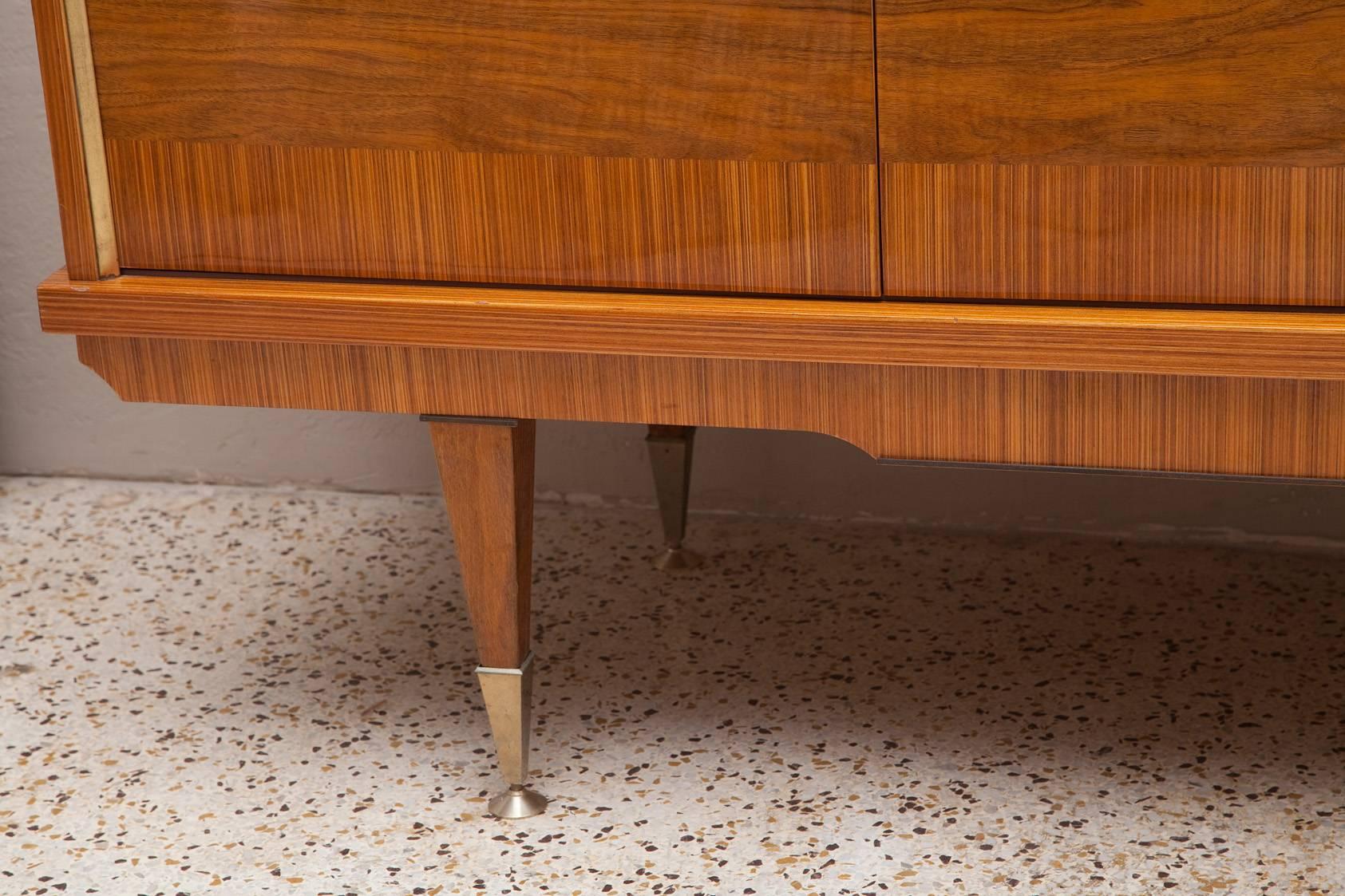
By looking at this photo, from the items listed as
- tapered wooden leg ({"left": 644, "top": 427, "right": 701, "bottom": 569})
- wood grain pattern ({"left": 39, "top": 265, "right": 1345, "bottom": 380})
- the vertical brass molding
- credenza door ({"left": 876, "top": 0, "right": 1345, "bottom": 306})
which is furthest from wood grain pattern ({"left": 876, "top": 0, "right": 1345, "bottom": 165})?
tapered wooden leg ({"left": 644, "top": 427, "right": 701, "bottom": 569})

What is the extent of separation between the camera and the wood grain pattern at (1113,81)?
894 millimetres

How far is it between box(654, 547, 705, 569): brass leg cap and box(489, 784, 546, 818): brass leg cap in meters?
0.58

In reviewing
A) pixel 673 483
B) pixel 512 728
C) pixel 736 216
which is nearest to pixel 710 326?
pixel 736 216

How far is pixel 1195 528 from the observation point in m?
1.91

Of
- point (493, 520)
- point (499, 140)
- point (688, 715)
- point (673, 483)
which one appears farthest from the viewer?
point (673, 483)

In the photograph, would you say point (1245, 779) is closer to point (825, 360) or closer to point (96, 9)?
point (825, 360)

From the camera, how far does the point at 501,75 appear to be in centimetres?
101

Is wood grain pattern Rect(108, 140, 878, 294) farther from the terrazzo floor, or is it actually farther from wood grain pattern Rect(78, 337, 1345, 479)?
the terrazzo floor

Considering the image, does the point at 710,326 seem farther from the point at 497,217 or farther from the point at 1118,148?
the point at 1118,148

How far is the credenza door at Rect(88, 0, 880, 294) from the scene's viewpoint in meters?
0.98

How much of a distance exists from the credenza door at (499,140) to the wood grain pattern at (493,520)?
163 millimetres

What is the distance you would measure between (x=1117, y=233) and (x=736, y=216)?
0.25 m

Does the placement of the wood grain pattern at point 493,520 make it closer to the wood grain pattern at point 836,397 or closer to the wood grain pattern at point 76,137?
the wood grain pattern at point 836,397

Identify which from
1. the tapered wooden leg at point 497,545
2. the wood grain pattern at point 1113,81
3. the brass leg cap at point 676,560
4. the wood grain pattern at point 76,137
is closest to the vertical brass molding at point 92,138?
the wood grain pattern at point 76,137
